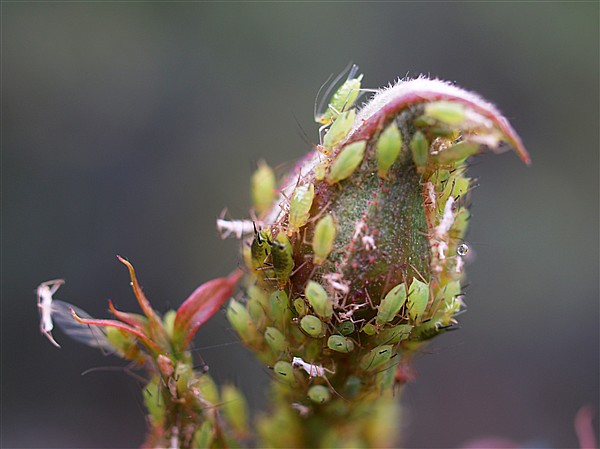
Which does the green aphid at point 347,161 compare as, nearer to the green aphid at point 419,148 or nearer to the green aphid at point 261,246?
the green aphid at point 419,148

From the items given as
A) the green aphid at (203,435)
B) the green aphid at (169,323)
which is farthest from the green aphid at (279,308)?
Result: the green aphid at (203,435)

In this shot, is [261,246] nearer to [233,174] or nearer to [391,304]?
[391,304]

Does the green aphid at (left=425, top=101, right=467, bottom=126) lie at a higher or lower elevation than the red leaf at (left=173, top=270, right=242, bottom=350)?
higher

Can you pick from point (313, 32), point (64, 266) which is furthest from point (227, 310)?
point (313, 32)

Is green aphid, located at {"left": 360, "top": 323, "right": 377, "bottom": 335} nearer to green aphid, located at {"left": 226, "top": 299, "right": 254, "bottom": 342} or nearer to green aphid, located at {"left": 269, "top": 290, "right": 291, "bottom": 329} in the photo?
green aphid, located at {"left": 269, "top": 290, "right": 291, "bottom": 329}

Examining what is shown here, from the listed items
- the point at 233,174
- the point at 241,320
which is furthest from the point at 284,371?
the point at 233,174

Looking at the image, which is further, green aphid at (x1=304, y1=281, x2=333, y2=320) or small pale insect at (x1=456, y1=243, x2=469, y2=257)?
small pale insect at (x1=456, y1=243, x2=469, y2=257)

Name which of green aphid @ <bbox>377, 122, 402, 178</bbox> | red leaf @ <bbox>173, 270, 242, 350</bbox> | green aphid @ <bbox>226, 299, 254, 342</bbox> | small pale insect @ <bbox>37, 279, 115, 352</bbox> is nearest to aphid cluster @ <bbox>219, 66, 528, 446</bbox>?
green aphid @ <bbox>377, 122, 402, 178</bbox>
